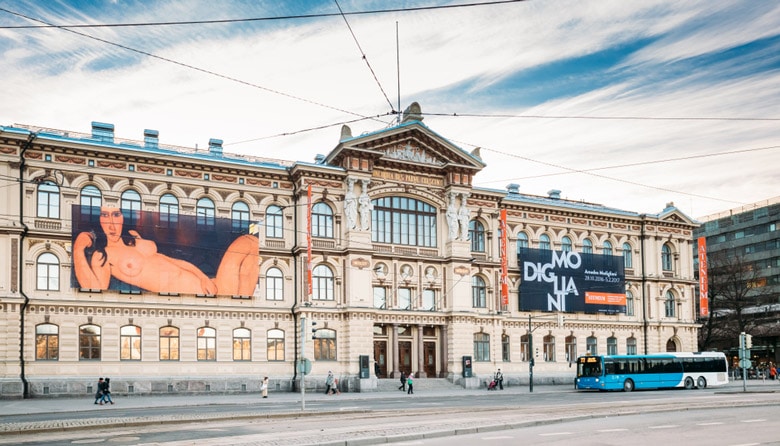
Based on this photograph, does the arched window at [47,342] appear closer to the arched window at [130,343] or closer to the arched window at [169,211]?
the arched window at [130,343]

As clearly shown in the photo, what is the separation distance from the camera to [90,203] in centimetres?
4969

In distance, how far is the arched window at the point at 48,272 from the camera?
4797cm

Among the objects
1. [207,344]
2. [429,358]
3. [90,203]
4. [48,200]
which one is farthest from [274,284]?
[48,200]

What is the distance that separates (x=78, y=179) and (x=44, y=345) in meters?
10.0

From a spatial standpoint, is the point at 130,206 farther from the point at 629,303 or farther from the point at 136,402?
the point at 629,303

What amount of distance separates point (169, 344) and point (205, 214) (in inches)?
340

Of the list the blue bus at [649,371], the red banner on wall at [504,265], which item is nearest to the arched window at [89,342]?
the red banner on wall at [504,265]

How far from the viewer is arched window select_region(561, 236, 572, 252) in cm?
6831

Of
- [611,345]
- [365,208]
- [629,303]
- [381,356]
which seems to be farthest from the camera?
[629,303]

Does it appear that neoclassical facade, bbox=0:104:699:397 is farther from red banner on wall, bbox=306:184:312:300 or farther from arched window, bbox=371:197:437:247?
red banner on wall, bbox=306:184:312:300

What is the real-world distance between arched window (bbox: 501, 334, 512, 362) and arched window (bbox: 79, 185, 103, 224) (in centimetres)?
3159

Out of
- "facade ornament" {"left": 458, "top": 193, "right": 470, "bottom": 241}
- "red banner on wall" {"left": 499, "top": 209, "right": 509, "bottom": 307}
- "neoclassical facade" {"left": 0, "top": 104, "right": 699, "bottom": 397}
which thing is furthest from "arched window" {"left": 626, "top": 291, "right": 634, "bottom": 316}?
"facade ornament" {"left": 458, "top": 193, "right": 470, "bottom": 241}

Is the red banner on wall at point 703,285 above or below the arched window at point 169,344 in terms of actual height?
above

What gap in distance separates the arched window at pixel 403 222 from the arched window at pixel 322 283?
4.20m
